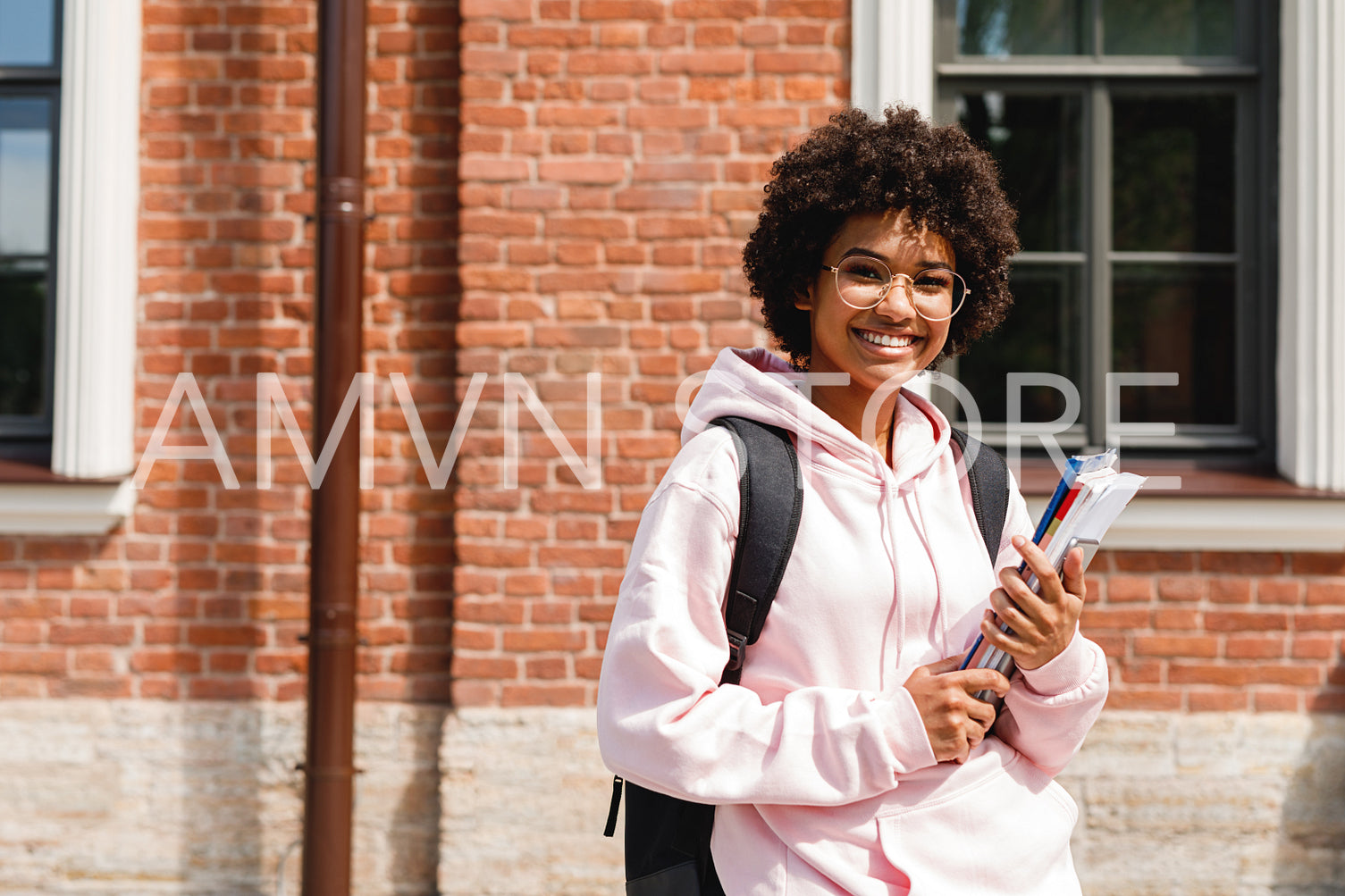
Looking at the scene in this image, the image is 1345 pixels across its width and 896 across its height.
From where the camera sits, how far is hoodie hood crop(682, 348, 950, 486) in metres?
1.50

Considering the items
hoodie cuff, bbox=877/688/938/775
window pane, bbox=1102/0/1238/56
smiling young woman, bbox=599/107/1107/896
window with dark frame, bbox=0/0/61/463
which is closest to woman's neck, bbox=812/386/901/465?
smiling young woman, bbox=599/107/1107/896

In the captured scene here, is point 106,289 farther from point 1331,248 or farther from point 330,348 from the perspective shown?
point 1331,248

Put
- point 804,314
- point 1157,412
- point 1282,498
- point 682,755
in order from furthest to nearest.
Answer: point 1157,412
point 1282,498
point 804,314
point 682,755

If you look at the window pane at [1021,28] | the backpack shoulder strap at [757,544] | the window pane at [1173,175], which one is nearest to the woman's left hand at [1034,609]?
the backpack shoulder strap at [757,544]

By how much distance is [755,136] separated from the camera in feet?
10.5

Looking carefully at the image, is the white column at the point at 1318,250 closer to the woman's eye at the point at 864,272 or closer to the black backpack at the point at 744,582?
the black backpack at the point at 744,582

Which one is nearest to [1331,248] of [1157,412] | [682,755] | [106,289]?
[1157,412]

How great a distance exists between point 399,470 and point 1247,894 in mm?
2839

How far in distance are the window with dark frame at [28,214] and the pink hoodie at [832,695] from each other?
2.89 metres

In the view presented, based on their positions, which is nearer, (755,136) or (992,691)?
(992,691)

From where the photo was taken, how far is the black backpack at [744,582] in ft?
4.56

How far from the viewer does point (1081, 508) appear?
1332 millimetres

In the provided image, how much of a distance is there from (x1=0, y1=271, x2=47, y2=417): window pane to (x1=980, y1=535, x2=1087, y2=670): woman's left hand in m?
3.34

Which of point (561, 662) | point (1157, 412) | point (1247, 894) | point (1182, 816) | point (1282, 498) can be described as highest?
point (1157, 412)
